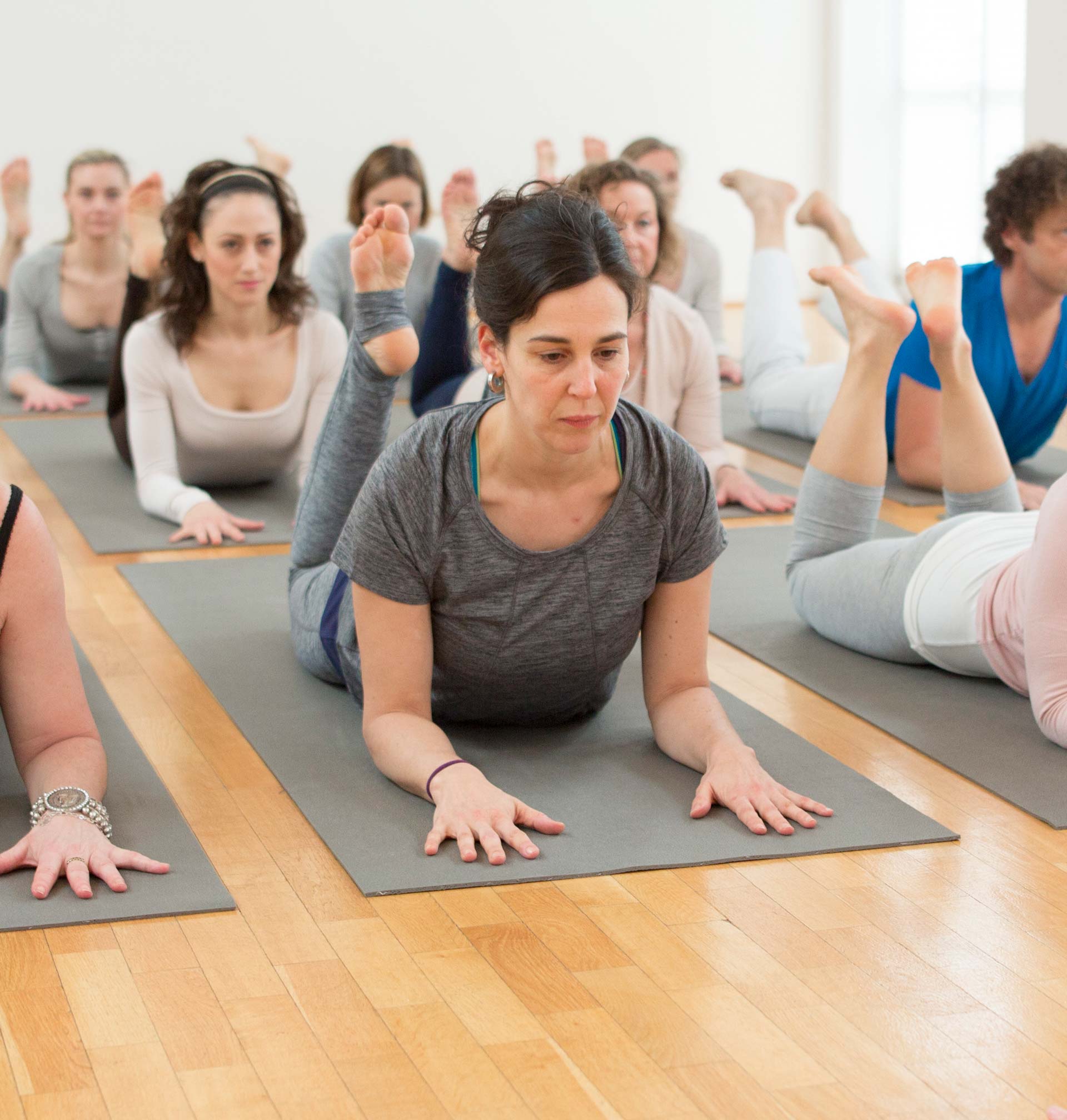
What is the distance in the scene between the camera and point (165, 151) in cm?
762

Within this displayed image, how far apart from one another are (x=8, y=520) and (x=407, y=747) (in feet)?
1.85

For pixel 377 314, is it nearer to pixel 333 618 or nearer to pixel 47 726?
pixel 333 618

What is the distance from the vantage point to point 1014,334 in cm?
384

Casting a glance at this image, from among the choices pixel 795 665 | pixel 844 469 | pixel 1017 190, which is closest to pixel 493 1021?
pixel 795 665

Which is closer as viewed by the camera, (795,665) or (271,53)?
(795,665)

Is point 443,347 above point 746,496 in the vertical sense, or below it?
above

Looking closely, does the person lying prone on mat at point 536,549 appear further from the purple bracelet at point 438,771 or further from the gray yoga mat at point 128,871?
the gray yoga mat at point 128,871

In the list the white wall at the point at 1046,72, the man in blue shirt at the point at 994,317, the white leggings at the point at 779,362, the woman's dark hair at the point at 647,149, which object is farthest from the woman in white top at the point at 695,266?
the white wall at the point at 1046,72

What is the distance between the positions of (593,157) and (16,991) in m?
4.28

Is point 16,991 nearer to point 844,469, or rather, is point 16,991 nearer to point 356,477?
point 356,477

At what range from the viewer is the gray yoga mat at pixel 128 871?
66.9 inches

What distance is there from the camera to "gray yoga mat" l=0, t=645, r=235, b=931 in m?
1.70

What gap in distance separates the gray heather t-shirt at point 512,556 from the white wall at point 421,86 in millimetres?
6053

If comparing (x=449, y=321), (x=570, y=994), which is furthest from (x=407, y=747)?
(x=449, y=321)
